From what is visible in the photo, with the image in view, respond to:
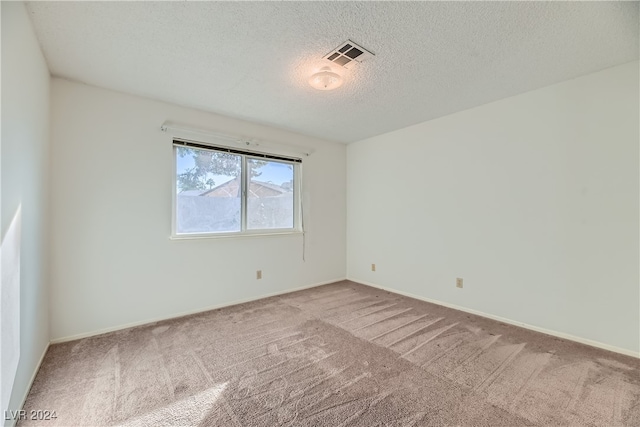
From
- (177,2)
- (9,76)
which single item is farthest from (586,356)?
(9,76)

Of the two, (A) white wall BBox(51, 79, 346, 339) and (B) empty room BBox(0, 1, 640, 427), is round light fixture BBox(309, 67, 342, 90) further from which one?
(A) white wall BBox(51, 79, 346, 339)

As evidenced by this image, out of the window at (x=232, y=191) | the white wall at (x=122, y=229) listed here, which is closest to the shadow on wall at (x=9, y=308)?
the white wall at (x=122, y=229)

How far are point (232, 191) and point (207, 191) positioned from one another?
0.30 metres

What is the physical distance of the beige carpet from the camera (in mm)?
1467

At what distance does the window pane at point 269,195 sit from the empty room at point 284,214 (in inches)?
1.6

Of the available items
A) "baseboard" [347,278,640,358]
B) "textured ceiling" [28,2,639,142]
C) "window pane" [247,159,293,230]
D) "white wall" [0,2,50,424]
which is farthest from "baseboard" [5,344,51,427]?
"baseboard" [347,278,640,358]

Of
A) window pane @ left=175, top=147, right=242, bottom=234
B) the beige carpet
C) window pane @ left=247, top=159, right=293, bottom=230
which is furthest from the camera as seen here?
window pane @ left=247, top=159, right=293, bottom=230

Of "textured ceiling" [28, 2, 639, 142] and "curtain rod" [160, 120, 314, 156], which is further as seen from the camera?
"curtain rod" [160, 120, 314, 156]

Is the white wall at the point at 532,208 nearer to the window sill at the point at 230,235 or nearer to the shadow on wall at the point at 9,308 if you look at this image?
the window sill at the point at 230,235

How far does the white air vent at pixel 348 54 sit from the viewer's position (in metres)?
1.87

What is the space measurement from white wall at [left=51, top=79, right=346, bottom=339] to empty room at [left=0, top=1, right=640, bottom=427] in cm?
2

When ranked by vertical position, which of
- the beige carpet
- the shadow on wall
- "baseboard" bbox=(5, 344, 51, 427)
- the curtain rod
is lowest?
the beige carpet

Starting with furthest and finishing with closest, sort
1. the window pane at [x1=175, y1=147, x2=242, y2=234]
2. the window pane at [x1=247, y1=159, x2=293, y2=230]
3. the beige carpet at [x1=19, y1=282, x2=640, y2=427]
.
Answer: the window pane at [x1=247, y1=159, x2=293, y2=230], the window pane at [x1=175, y1=147, x2=242, y2=234], the beige carpet at [x1=19, y1=282, x2=640, y2=427]

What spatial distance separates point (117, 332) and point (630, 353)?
169 inches
